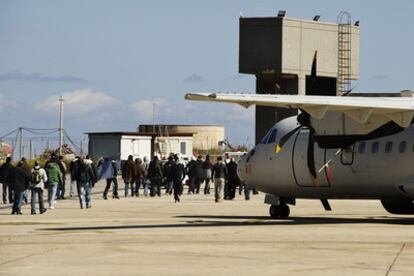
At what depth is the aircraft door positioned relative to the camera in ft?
84.1

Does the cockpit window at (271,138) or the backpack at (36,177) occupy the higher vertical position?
the cockpit window at (271,138)

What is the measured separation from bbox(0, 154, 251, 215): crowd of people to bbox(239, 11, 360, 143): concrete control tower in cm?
1956

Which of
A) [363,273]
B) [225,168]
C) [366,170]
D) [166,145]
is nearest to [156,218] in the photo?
[366,170]

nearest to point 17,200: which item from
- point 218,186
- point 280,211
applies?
point 280,211

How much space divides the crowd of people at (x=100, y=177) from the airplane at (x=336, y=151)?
6794 mm

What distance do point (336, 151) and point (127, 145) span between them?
39848 mm

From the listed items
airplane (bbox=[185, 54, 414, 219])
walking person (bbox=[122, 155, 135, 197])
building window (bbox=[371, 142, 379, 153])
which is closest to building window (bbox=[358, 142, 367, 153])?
airplane (bbox=[185, 54, 414, 219])

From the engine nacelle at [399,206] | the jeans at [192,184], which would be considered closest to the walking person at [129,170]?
the jeans at [192,184]

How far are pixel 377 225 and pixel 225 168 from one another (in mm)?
15826

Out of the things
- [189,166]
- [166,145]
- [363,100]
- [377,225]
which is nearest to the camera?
[363,100]

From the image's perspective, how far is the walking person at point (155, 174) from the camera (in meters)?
41.5

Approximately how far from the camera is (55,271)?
613 inches

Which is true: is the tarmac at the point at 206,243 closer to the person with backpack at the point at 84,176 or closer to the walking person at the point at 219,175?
the person with backpack at the point at 84,176

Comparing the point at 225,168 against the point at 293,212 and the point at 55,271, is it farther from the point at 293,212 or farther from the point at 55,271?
the point at 55,271
